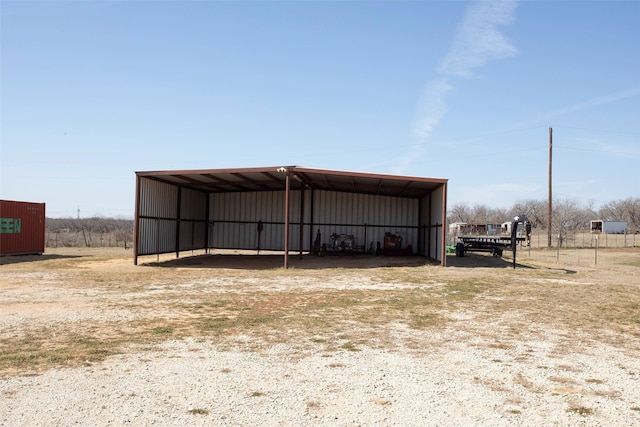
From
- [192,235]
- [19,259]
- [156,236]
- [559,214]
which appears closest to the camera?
[156,236]

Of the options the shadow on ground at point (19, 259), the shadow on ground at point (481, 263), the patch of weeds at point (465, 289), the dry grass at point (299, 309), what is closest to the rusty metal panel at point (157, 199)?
the dry grass at point (299, 309)

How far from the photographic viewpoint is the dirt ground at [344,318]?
21.3ft

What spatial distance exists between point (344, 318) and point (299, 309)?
135cm

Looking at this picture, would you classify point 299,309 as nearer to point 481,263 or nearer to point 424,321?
point 424,321

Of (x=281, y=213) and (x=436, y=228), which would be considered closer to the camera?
(x=436, y=228)

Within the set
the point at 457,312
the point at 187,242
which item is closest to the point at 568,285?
the point at 457,312

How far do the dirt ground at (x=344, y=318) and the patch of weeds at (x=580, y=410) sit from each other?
20 millimetres

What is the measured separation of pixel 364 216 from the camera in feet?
93.4

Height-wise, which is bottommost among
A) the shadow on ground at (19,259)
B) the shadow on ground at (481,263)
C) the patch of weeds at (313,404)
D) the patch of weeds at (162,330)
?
the shadow on ground at (19,259)

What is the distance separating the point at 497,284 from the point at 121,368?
12.3 meters

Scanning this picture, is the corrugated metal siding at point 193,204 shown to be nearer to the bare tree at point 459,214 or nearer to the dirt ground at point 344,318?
the dirt ground at point 344,318

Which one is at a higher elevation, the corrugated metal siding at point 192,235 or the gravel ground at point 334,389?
the corrugated metal siding at point 192,235

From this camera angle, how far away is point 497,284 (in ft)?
50.1

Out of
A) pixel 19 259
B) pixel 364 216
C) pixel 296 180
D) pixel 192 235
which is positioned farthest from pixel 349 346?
pixel 19 259
